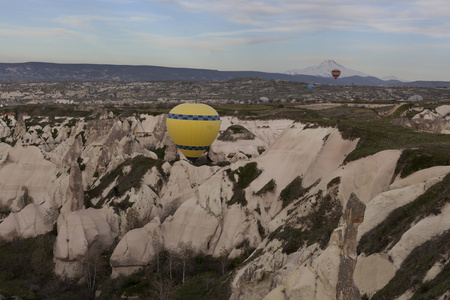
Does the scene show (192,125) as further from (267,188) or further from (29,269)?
(29,269)

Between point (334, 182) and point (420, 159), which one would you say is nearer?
point (420, 159)

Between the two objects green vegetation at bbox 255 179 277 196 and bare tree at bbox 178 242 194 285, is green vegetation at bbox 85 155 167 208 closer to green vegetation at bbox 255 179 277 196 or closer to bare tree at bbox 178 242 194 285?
bare tree at bbox 178 242 194 285

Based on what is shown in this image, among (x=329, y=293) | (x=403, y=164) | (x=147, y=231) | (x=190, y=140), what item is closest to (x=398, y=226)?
(x=329, y=293)

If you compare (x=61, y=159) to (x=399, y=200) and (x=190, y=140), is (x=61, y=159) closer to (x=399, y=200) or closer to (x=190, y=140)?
(x=190, y=140)

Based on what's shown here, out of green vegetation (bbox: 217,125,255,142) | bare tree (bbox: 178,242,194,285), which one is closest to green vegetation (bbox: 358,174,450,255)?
bare tree (bbox: 178,242,194,285)

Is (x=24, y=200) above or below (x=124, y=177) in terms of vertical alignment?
below

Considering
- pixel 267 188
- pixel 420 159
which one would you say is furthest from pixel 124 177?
pixel 420 159

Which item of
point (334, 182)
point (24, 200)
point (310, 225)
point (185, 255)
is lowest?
point (24, 200)
